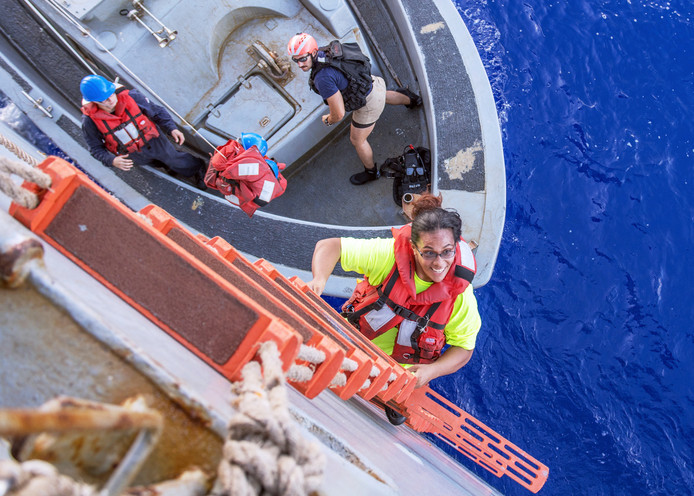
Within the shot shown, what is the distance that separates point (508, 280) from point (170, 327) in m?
4.15

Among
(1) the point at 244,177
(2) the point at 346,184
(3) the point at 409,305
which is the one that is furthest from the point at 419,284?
(2) the point at 346,184

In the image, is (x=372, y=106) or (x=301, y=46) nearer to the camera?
(x=301, y=46)

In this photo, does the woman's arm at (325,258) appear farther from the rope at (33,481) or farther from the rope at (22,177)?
the rope at (33,481)

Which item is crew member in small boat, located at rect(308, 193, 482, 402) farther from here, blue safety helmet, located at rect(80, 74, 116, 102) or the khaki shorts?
blue safety helmet, located at rect(80, 74, 116, 102)

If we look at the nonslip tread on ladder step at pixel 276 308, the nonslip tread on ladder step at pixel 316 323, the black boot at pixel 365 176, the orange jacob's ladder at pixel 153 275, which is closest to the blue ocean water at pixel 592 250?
the black boot at pixel 365 176

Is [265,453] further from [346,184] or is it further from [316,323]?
[346,184]

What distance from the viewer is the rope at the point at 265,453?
0.88 meters

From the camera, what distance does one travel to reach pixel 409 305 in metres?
2.94

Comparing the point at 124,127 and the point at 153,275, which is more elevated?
the point at 153,275

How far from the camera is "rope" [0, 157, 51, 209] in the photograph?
41.4 inches

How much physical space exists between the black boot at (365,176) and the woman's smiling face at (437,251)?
7.01 ft

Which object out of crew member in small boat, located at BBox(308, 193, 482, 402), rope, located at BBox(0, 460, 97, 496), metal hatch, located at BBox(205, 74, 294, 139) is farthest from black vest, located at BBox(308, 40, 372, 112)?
rope, located at BBox(0, 460, 97, 496)

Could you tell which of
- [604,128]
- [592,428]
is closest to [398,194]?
[604,128]

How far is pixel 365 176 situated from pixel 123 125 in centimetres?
214
